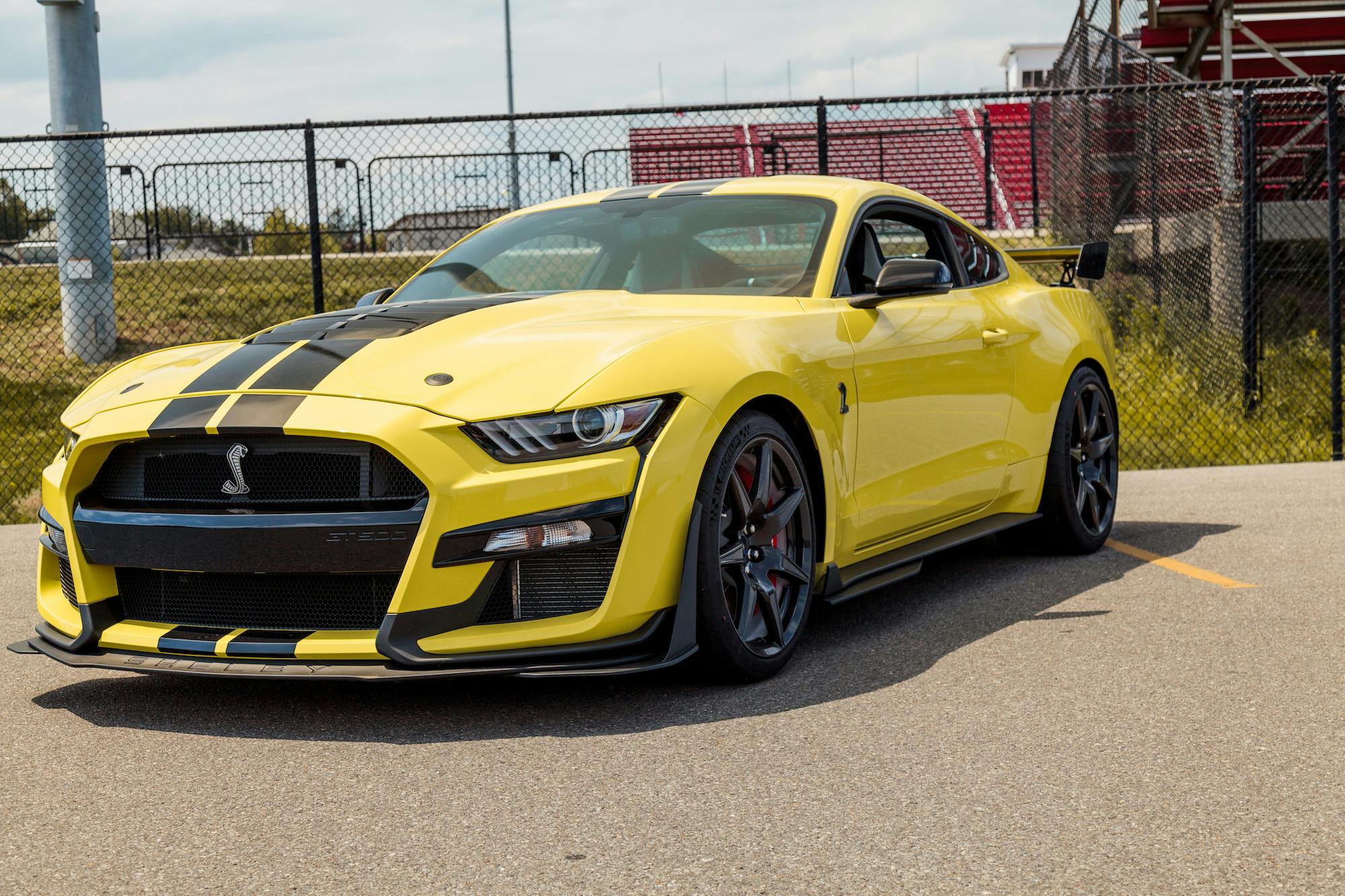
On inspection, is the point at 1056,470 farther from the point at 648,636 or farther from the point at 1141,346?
the point at 1141,346

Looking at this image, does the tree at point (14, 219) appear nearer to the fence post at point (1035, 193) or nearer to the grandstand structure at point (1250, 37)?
the fence post at point (1035, 193)

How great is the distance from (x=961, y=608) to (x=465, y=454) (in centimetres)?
230

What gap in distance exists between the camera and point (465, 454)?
3754mm

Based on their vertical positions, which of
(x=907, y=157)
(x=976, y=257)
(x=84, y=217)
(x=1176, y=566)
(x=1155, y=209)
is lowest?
(x=1176, y=566)

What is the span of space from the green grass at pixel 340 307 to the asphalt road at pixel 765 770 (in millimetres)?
5447

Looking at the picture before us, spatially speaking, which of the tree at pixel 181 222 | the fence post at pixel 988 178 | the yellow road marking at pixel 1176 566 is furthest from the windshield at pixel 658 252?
the fence post at pixel 988 178

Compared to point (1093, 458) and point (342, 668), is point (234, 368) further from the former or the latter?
point (1093, 458)

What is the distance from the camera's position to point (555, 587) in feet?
12.6

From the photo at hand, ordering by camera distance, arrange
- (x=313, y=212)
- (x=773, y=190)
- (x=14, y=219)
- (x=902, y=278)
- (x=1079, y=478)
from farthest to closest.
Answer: (x=14, y=219) → (x=313, y=212) → (x=1079, y=478) → (x=773, y=190) → (x=902, y=278)

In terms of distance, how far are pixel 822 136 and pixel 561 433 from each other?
582 centimetres

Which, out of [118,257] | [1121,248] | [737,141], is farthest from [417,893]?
[118,257]

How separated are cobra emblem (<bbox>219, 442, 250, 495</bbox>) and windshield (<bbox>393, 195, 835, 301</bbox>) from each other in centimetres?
155

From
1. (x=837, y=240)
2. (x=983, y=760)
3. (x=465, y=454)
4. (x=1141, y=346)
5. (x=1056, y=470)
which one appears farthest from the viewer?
(x=1141, y=346)

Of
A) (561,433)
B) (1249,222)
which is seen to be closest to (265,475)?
(561,433)
